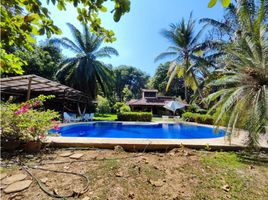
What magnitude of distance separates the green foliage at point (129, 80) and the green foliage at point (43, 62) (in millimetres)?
19551

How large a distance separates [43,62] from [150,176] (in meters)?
22.4

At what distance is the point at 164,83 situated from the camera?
36062 mm

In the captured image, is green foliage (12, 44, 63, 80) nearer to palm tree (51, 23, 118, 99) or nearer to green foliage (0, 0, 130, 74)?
palm tree (51, 23, 118, 99)

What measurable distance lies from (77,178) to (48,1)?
2609 mm

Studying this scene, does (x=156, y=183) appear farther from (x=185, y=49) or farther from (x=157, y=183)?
(x=185, y=49)

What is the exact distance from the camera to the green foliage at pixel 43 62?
63.9 ft

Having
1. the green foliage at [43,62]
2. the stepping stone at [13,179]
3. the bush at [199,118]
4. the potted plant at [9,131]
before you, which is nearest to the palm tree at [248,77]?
the stepping stone at [13,179]

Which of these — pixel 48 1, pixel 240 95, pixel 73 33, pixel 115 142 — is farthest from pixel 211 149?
pixel 73 33

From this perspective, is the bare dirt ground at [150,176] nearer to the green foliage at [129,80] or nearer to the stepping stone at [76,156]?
the stepping stone at [76,156]

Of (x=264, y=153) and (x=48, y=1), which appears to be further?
(x=264, y=153)

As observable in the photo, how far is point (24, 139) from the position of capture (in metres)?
4.08

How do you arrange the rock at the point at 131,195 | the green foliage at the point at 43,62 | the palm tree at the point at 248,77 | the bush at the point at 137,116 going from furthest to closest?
the green foliage at the point at 43,62
the bush at the point at 137,116
the palm tree at the point at 248,77
the rock at the point at 131,195

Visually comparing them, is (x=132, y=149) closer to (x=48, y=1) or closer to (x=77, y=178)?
(x=77, y=178)

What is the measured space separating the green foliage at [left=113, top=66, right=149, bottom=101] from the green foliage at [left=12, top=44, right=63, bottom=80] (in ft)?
64.1
